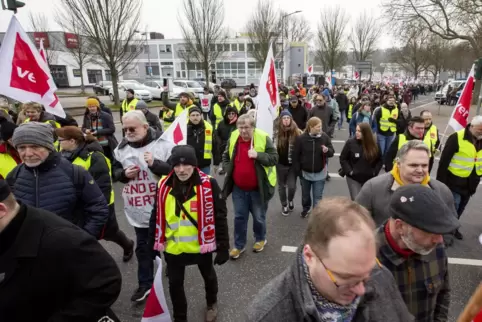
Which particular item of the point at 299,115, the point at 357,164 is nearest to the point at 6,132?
the point at 357,164

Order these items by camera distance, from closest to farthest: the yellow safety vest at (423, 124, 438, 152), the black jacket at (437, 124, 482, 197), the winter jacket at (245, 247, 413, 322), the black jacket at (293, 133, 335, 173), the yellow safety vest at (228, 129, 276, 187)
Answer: the winter jacket at (245, 247, 413, 322), the yellow safety vest at (228, 129, 276, 187), the black jacket at (437, 124, 482, 197), the black jacket at (293, 133, 335, 173), the yellow safety vest at (423, 124, 438, 152)

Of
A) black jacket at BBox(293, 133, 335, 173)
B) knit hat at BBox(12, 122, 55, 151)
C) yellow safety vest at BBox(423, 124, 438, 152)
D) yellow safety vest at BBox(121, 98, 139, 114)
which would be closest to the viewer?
knit hat at BBox(12, 122, 55, 151)

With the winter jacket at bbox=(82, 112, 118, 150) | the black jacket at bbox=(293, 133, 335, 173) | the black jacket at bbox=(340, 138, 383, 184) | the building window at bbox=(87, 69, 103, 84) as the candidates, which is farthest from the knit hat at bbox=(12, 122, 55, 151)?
the building window at bbox=(87, 69, 103, 84)

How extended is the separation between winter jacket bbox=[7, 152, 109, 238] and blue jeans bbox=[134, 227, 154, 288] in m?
0.64

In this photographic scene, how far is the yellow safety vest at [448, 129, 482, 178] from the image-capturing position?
4.04 m

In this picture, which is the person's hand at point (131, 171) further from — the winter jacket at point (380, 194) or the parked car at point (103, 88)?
the parked car at point (103, 88)

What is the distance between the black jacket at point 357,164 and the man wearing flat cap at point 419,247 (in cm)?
268

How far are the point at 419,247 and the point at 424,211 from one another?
0.21 meters

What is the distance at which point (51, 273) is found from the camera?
1.49 m

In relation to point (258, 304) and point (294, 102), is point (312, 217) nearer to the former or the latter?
point (258, 304)

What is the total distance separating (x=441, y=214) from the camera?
61.9 inches

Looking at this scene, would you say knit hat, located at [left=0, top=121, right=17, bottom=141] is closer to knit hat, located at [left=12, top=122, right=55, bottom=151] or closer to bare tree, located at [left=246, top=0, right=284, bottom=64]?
knit hat, located at [left=12, top=122, right=55, bottom=151]

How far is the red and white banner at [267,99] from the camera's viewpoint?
14.6 feet

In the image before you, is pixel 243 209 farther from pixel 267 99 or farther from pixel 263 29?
pixel 263 29
